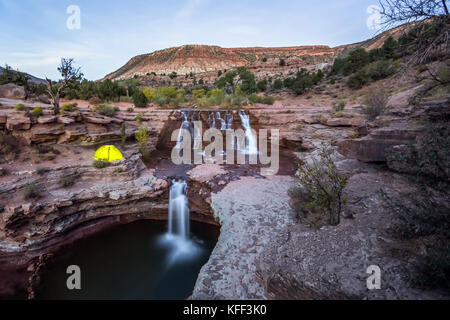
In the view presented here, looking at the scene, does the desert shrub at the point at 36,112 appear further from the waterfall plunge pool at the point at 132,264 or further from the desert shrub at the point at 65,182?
the waterfall plunge pool at the point at 132,264

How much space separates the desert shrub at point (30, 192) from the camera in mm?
6367

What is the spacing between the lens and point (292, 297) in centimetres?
331

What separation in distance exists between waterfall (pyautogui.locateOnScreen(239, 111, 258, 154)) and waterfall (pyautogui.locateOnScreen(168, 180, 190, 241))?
650 cm

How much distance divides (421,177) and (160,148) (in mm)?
13286

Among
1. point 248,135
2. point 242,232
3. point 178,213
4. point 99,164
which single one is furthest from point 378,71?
point 99,164

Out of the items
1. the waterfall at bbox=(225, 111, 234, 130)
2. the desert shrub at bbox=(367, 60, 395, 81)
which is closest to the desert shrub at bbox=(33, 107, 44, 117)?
the waterfall at bbox=(225, 111, 234, 130)

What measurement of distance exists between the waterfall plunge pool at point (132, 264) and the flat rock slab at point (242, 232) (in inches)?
54.8

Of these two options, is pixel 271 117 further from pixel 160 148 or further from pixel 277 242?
pixel 277 242

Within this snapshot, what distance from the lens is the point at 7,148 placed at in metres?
8.00

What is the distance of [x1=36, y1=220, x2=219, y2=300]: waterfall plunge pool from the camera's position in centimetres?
515

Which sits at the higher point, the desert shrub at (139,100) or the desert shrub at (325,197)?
the desert shrub at (139,100)

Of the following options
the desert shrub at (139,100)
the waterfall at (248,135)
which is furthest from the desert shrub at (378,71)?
the desert shrub at (139,100)

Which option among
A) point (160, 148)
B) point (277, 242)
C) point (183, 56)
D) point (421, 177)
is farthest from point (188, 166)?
point (183, 56)

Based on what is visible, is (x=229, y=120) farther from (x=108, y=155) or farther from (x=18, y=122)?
(x=18, y=122)
